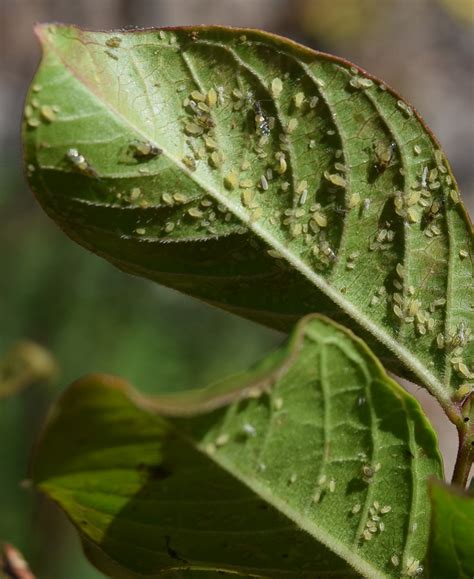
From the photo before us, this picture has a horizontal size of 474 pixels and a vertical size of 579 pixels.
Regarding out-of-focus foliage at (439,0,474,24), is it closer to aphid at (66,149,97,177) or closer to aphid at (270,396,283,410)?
aphid at (66,149,97,177)

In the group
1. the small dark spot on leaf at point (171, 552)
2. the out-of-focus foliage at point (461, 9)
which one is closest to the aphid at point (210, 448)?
the small dark spot on leaf at point (171, 552)

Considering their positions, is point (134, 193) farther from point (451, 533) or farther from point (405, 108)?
point (451, 533)

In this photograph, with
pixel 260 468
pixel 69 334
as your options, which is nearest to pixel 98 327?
pixel 69 334

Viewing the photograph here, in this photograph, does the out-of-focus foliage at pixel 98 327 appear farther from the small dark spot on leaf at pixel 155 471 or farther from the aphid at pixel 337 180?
the small dark spot on leaf at pixel 155 471

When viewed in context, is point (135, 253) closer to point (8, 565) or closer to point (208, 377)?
point (8, 565)

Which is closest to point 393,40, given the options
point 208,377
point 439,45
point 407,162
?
point 439,45

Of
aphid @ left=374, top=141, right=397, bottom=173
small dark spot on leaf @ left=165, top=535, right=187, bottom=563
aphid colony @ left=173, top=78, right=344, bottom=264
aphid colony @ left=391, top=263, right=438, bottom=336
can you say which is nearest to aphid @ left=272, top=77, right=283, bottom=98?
aphid colony @ left=173, top=78, right=344, bottom=264

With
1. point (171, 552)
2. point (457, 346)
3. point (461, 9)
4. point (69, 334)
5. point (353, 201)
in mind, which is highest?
point (461, 9)
